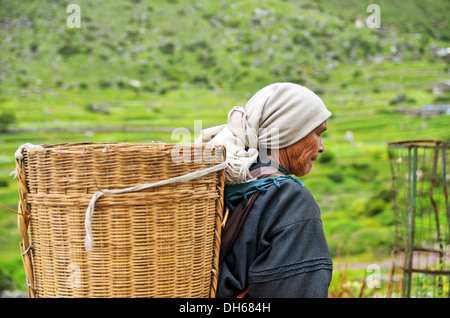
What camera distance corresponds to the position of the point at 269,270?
60.4 inches

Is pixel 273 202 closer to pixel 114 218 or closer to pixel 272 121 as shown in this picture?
pixel 272 121

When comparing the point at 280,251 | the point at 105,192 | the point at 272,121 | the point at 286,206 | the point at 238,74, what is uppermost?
the point at 238,74

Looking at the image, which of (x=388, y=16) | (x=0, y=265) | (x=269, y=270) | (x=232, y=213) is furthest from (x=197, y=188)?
(x=388, y=16)

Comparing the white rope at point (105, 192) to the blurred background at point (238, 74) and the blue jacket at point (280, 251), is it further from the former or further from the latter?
the blurred background at point (238, 74)

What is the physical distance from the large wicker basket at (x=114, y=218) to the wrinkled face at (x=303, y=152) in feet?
1.56

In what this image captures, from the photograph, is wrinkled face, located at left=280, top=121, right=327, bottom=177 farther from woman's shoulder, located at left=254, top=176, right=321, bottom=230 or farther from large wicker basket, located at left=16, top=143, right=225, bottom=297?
large wicker basket, located at left=16, top=143, right=225, bottom=297

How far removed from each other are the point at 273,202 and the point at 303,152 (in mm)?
299

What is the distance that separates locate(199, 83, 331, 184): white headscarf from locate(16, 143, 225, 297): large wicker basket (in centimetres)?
32

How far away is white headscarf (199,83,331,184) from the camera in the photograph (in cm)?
172

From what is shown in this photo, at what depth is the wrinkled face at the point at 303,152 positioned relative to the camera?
5.90 ft

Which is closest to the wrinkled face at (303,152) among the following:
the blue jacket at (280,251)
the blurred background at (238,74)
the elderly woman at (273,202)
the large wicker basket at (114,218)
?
the elderly woman at (273,202)

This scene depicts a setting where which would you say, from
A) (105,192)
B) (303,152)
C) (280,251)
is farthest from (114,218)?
(303,152)

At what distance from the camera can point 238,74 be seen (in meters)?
6.98

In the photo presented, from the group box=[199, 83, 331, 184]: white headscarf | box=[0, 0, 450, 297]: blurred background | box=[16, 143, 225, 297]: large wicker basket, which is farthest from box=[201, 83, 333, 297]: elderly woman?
box=[0, 0, 450, 297]: blurred background
